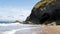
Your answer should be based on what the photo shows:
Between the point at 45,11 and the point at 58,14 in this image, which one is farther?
the point at 45,11

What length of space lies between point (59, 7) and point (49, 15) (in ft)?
24.5

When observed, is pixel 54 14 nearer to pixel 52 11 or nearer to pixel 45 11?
pixel 52 11

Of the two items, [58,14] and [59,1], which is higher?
[59,1]

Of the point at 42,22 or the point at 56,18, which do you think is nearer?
the point at 56,18

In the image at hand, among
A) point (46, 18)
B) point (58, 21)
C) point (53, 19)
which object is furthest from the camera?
point (46, 18)

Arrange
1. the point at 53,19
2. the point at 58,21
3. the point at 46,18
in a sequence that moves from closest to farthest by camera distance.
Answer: the point at 58,21, the point at 53,19, the point at 46,18

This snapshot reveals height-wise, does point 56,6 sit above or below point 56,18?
above

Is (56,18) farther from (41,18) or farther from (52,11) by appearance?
(41,18)

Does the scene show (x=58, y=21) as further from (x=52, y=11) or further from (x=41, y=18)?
(x=41, y=18)

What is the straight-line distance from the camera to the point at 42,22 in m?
73.5

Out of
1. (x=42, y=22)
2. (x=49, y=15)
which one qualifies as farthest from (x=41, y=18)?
(x=49, y=15)

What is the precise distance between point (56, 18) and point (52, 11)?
3.76 metres

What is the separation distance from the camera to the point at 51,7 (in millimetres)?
67125

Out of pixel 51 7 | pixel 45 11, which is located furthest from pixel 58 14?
pixel 45 11
